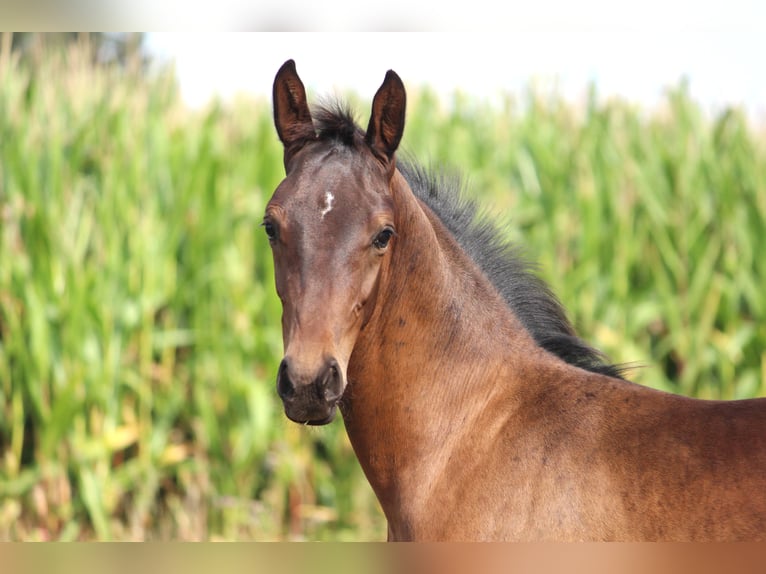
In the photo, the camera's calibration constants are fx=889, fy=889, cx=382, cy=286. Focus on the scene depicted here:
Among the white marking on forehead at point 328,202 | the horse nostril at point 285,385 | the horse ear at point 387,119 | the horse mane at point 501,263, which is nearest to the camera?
the horse nostril at point 285,385

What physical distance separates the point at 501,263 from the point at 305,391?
3.47 ft

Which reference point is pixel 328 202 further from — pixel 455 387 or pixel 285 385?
pixel 455 387

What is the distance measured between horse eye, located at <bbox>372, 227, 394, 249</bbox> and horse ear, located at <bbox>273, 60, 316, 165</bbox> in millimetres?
457

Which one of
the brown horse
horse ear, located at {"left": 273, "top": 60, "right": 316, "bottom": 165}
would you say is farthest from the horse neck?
horse ear, located at {"left": 273, "top": 60, "right": 316, "bottom": 165}

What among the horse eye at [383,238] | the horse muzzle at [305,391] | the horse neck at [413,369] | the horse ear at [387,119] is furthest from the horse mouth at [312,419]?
the horse ear at [387,119]

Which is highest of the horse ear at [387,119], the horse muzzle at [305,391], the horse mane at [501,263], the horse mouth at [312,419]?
the horse ear at [387,119]

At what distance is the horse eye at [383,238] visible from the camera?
8.72 feet

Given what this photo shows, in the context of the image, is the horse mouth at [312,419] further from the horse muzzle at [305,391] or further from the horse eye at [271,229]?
the horse eye at [271,229]

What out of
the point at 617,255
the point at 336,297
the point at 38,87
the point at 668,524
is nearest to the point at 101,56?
the point at 38,87

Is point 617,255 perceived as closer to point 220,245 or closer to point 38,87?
point 220,245

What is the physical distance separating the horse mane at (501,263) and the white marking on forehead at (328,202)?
36 cm

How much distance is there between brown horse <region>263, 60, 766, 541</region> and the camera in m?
2.50

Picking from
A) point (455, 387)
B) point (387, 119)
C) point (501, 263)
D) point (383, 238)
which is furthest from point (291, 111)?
point (455, 387)

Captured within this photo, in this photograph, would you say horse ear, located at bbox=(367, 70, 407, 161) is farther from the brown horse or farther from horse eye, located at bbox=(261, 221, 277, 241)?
horse eye, located at bbox=(261, 221, 277, 241)
